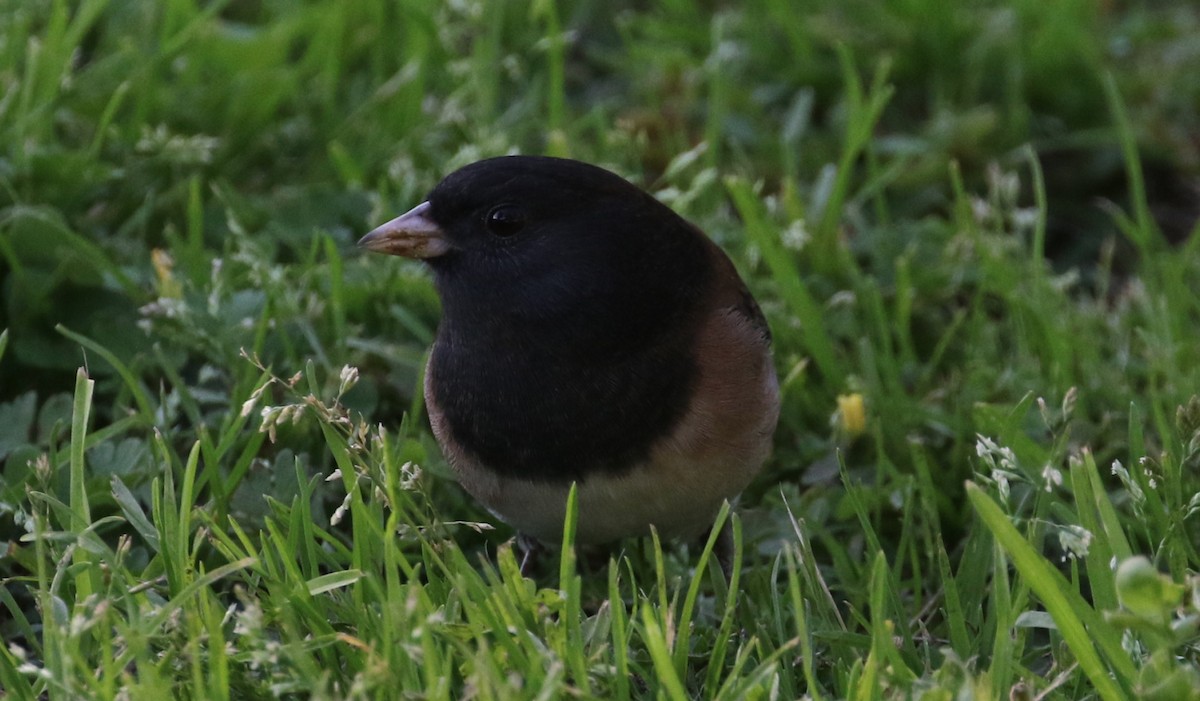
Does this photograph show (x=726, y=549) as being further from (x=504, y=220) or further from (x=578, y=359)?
(x=504, y=220)

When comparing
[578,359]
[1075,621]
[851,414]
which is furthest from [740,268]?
[1075,621]

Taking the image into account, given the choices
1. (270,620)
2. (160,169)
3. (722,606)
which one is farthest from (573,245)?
(160,169)

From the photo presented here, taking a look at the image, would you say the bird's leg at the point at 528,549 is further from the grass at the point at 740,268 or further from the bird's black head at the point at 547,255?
the bird's black head at the point at 547,255

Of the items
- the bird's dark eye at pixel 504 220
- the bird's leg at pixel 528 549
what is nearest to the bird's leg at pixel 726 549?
the bird's leg at pixel 528 549

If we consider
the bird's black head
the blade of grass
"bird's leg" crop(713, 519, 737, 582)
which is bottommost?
"bird's leg" crop(713, 519, 737, 582)

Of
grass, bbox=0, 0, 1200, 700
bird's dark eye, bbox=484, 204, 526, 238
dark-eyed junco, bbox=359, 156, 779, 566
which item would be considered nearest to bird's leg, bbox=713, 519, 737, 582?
grass, bbox=0, 0, 1200, 700

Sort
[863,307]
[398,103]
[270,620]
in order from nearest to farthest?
[270,620], [863,307], [398,103]

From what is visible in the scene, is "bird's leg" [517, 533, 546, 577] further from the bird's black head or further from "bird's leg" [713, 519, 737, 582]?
the bird's black head

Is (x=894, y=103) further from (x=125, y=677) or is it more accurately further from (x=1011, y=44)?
(x=125, y=677)
